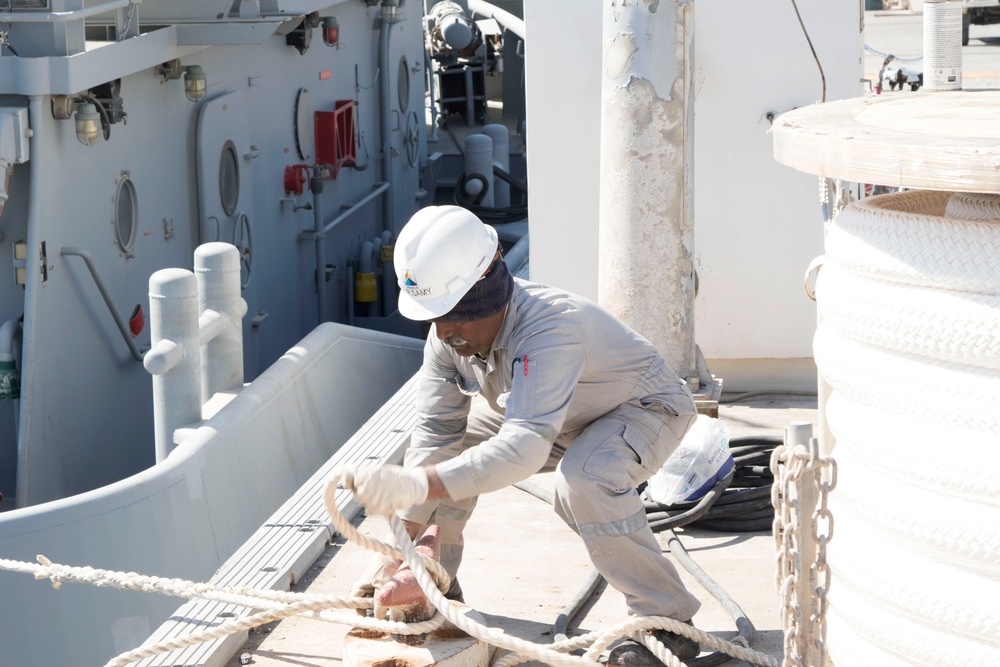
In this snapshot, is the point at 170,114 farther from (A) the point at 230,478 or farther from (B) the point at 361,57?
(B) the point at 361,57

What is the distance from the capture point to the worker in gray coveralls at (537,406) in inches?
115

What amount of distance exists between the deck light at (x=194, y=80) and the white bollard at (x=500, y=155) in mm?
5972

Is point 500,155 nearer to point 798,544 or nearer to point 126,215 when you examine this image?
point 126,215

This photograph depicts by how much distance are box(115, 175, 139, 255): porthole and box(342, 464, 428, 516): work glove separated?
14.9 feet

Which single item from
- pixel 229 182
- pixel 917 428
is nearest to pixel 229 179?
pixel 229 182

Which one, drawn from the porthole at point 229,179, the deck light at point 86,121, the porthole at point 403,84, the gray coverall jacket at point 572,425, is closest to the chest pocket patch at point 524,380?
the gray coverall jacket at point 572,425

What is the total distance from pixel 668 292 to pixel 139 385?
3372 mm

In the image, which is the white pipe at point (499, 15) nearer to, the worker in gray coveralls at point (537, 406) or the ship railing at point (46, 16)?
the ship railing at point (46, 16)

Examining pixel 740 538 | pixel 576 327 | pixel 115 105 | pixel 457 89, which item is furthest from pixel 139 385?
pixel 457 89

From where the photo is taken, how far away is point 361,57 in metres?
11.9

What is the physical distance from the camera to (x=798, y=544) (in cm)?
253

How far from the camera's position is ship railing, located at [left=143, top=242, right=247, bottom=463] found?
201 inches

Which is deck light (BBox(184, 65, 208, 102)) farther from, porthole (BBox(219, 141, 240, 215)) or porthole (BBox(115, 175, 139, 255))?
porthole (BBox(115, 175, 139, 255))

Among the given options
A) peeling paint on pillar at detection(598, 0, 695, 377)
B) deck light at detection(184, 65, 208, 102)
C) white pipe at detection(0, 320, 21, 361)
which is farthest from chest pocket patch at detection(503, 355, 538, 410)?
deck light at detection(184, 65, 208, 102)
